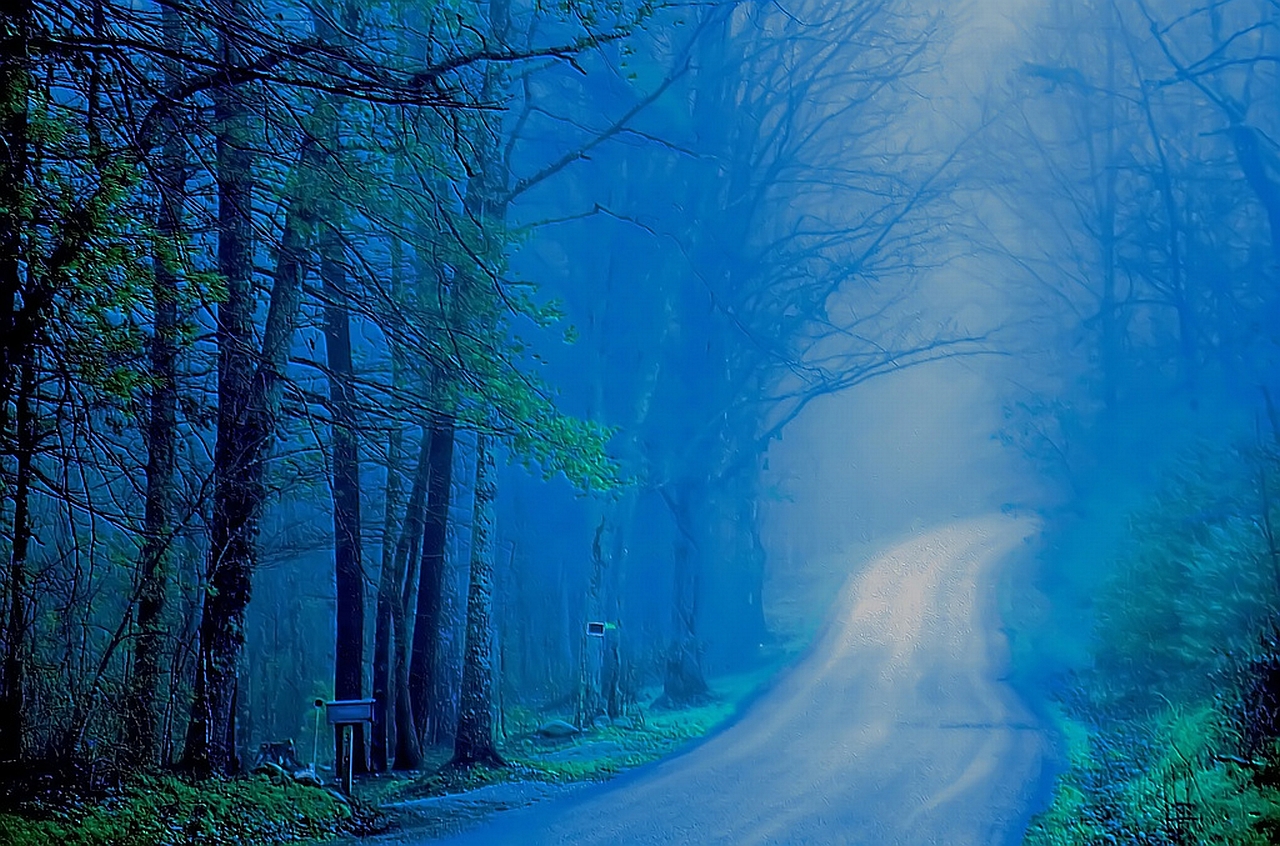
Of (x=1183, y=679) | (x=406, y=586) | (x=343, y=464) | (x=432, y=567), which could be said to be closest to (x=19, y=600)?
(x=343, y=464)

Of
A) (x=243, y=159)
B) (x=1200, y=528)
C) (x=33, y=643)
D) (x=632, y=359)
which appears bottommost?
(x=33, y=643)

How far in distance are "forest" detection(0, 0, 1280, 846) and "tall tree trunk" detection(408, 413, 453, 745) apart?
2 cm

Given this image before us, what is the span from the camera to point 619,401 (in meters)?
3.75

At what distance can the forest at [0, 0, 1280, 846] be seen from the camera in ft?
11.5

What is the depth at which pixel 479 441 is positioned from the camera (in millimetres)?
3766

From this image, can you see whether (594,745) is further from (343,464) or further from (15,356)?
(15,356)

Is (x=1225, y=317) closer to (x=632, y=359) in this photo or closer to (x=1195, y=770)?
(x=1195, y=770)

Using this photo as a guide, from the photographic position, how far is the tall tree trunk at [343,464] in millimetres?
3707

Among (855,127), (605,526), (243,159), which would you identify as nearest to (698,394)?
(605,526)

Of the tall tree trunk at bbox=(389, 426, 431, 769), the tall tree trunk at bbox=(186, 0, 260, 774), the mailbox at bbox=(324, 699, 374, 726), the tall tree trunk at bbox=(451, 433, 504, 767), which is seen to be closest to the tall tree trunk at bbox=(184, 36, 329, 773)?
the tall tree trunk at bbox=(186, 0, 260, 774)

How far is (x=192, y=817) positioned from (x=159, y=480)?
1.24 meters

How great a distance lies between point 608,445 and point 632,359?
348mm

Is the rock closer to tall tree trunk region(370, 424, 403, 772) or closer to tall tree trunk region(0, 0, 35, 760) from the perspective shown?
tall tree trunk region(370, 424, 403, 772)

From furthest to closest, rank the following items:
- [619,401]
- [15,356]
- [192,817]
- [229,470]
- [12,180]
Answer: [619,401] < [229,470] < [192,817] < [15,356] < [12,180]
